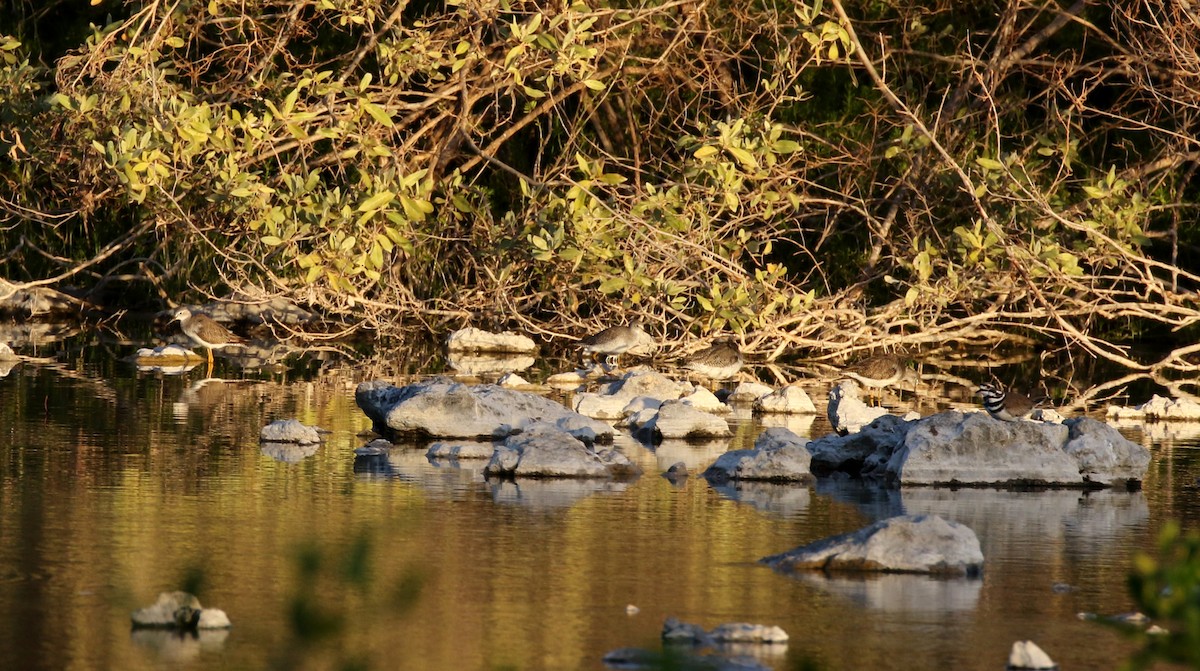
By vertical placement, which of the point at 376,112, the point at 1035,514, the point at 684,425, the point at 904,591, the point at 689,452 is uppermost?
the point at 376,112

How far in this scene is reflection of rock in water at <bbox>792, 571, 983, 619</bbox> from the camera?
5.94m

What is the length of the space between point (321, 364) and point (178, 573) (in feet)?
32.4

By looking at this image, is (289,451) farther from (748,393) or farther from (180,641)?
(748,393)

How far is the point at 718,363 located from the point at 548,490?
6.75 metres

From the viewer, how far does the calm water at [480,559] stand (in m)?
5.23

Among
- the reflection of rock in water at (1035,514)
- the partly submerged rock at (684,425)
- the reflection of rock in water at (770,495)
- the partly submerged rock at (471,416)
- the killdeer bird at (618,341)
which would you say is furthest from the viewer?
the killdeer bird at (618,341)

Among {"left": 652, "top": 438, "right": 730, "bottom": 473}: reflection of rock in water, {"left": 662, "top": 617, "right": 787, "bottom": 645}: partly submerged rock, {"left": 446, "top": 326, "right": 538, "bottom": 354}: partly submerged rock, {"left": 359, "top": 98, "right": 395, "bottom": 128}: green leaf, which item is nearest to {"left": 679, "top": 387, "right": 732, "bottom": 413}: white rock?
{"left": 652, "top": 438, "right": 730, "bottom": 473}: reflection of rock in water

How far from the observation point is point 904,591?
20.3 feet

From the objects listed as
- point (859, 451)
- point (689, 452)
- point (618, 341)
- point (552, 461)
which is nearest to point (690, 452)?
point (689, 452)

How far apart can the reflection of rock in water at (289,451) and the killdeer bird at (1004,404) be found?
4025 millimetres

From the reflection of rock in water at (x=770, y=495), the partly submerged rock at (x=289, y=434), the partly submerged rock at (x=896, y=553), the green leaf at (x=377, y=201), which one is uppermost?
the green leaf at (x=377, y=201)

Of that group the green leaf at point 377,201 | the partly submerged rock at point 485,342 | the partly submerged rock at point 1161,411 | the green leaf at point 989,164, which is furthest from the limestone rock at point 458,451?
the partly submerged rock at point 485,342

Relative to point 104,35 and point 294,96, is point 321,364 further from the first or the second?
point 104,35

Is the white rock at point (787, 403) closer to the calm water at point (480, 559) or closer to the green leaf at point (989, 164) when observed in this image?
the calm water at point (480, 559)
